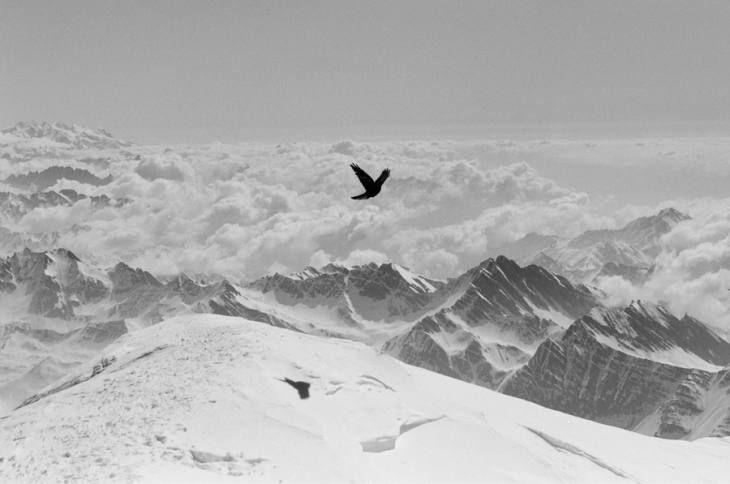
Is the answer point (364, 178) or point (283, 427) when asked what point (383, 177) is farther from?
point (283, 427)

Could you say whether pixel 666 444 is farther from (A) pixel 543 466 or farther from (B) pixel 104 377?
(B) pixel 104 377

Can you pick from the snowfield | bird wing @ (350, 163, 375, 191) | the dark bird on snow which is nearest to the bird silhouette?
bird wing @ (350, 163, 375, 191)

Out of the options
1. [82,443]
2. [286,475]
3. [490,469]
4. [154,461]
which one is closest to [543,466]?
[490,469]

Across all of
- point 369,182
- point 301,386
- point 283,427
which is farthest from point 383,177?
point 301,386

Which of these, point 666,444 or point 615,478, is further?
point 666,444

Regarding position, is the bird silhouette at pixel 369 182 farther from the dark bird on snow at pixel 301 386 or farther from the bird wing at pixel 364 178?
the dark bird on snow at pixel 301 386

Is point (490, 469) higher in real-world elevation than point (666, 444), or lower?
higher
